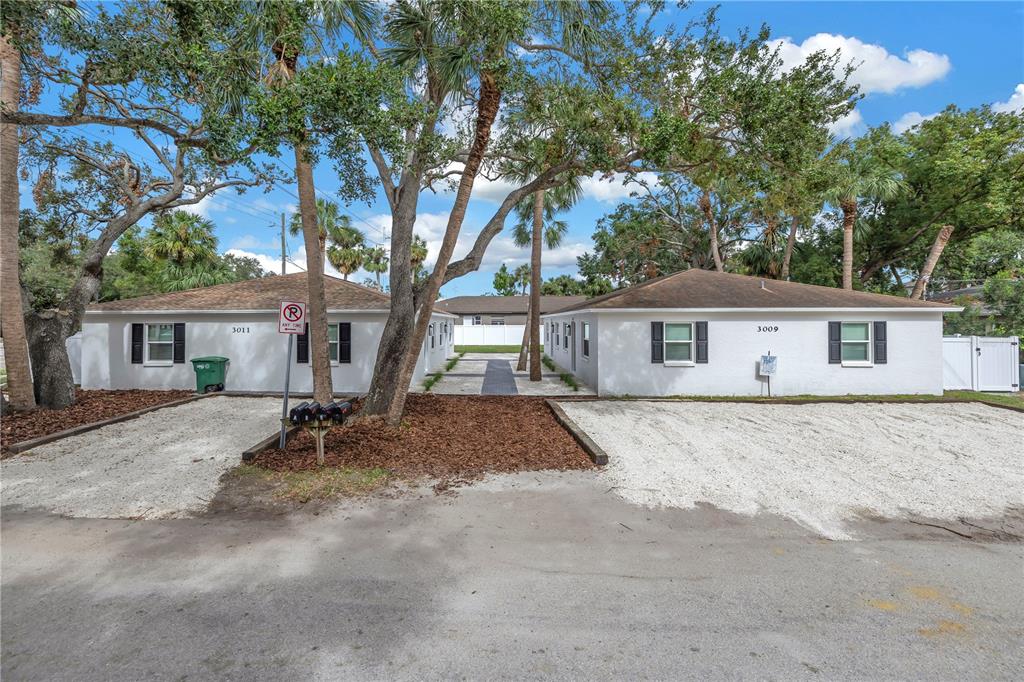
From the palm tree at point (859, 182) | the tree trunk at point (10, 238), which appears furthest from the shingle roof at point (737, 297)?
the tree trunk at point (10, 238)

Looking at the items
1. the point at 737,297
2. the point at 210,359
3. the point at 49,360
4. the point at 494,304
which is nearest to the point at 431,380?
the point at 210,359

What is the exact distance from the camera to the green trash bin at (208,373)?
1328 cm

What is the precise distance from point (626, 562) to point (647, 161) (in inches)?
289

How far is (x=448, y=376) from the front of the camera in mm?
17906

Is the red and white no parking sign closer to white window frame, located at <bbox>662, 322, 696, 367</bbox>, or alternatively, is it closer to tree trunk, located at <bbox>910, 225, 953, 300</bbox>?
white window frame, located at <bbox>662, 322, 696, 367</bbox>

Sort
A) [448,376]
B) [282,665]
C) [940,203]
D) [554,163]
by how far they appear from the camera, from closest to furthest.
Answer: [282,665], [554,163], [448,376], [940,203]

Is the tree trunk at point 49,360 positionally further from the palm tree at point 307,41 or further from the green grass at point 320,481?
the green grass at point 320,481

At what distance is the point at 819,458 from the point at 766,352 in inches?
258

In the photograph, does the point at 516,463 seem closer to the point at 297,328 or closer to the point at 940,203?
the point at 297,328

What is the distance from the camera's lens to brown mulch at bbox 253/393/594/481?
680 cm

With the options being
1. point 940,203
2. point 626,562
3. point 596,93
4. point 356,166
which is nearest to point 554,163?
point 596,93

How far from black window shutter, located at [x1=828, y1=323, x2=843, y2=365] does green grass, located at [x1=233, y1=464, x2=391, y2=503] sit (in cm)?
1258

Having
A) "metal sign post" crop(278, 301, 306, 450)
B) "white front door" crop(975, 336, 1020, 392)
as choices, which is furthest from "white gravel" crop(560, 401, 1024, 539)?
"metal sign post" crop(278, 301, 306, 450)

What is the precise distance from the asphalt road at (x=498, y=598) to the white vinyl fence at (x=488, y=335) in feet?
104
